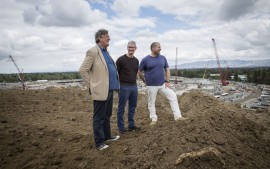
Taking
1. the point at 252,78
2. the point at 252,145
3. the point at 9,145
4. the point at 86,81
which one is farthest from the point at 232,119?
the point at 252,78

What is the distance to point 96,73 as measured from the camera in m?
4.44

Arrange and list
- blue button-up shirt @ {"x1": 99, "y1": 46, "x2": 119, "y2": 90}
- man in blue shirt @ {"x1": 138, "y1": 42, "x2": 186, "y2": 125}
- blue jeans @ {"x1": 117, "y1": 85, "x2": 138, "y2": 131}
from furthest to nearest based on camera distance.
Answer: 1. man in blue shirt @ {"x1": 138, "y1": 42, "x2": 186, "y2": 125}
2. blue jeans @ {"x1": 117, "y1": 85, "x2": 138, "y2": 131}
3. blue button-up shirt @ {"x1": 99, "y1": 46, "x2": 119, "y2": 90}

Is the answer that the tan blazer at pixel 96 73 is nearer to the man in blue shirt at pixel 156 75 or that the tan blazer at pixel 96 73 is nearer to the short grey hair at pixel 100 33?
the short grey hair at pixel 100 33

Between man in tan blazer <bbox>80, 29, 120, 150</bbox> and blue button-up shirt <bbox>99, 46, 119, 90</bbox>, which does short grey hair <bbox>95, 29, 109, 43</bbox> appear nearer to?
man in tan blazer <bbox>80, 29, 120, 150</bbox>

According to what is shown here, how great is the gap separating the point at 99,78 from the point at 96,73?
12 cm

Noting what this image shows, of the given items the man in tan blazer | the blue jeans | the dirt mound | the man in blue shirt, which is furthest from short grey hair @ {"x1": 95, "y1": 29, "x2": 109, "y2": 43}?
the dirt mound

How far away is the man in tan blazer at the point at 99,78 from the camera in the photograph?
14.4ft

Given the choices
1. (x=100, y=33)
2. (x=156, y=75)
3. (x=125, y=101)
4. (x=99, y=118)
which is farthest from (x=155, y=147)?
(x=100, y=33)

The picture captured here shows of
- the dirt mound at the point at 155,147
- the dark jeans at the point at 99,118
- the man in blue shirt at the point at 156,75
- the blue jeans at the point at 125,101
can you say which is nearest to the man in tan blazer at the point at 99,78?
the dark jeans at the point at 99,118

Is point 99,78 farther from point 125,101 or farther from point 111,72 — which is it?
point 125,101

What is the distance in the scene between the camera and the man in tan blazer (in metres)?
4.38

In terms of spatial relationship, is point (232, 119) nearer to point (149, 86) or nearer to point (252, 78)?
point (149, 86)

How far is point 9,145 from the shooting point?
502 cm

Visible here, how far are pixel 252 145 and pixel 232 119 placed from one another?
3.42ft
